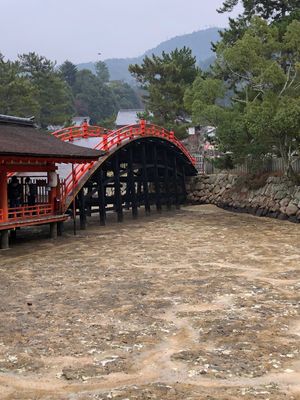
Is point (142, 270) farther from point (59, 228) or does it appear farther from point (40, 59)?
point (40, 59)

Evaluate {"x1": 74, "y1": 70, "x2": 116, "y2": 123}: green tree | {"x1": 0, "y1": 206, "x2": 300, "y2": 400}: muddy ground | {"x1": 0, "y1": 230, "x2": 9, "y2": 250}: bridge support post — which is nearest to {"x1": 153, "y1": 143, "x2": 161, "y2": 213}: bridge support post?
{"x1": 0, "y1": 206, "x2": 300, "y2": 400}: muddy ground

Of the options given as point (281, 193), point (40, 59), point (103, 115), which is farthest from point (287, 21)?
point (103, 115)

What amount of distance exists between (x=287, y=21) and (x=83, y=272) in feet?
71.7

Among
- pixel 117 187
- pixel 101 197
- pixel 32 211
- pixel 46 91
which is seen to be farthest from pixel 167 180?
pixel 46 91

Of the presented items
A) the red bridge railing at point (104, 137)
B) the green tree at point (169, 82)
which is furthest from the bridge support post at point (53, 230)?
the green tree at point (169, 82)

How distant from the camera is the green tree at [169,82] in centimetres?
3700

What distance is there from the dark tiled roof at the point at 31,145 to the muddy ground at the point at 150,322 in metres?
3.53

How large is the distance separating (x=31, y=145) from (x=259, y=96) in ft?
50.6

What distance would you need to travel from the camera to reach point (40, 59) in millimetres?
56625

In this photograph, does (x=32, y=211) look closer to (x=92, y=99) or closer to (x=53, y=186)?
(x=53, y=186)

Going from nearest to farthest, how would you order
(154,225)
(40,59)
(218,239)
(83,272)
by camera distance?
(83,272)
(218,239)
(154,225)
(40,59)

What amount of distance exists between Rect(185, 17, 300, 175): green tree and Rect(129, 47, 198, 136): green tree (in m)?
9.99

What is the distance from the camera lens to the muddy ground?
6293 mm

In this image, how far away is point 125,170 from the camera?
86.5ft
